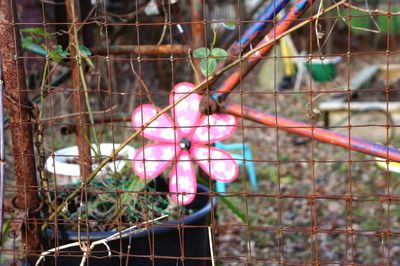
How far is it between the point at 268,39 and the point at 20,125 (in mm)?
862

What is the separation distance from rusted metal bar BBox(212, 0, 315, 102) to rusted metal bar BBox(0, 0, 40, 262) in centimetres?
64

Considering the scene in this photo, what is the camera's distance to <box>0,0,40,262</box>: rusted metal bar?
7.13 feet

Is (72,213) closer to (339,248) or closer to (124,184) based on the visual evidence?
(124,184)

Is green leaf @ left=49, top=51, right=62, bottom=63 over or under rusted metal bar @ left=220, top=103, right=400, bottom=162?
over

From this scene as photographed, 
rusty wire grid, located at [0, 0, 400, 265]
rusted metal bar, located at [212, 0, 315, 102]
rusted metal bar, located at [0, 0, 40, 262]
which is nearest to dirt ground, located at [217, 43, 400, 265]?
rusty wire grid, located at [0, 0, 400, 265]

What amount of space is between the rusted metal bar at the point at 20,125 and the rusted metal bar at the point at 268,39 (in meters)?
0.64

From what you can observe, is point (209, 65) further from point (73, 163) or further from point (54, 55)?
point (73, 163)

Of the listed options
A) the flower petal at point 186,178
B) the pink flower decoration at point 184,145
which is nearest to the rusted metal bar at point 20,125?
the pink flower decoration at point 184,145

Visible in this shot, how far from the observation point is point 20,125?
87.7 inches

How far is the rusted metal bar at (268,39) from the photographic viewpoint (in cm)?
212

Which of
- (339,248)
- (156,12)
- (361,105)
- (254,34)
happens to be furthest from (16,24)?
(361,105)

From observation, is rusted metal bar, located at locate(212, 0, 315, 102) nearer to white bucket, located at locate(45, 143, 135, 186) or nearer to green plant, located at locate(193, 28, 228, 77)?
green plant, located at locate(193, 28, 228, 77)

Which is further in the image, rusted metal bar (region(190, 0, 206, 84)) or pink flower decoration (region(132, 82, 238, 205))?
rusted metal bar (region(190, 0, 206, 84))

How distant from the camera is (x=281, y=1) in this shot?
2135mm
